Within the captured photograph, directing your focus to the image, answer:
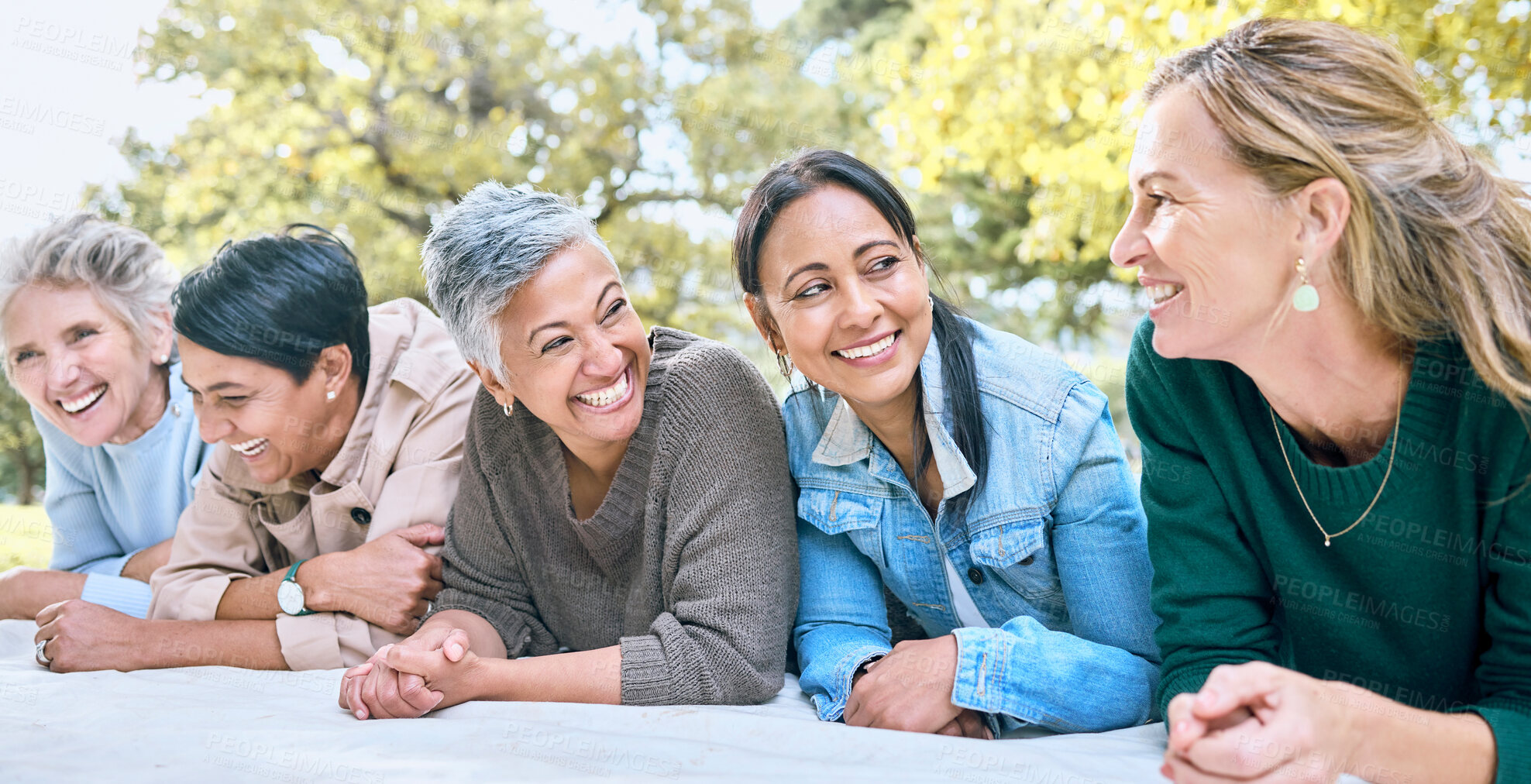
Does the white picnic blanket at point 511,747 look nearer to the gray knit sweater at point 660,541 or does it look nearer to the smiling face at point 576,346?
the gray knit sweater at point 660,541

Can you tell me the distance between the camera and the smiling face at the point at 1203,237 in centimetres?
163

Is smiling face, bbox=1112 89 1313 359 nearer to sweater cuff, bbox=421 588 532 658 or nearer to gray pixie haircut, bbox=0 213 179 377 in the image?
sweater cuff, bbox=421 588 532 658

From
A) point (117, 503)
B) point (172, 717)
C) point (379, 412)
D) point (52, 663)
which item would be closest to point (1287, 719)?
point (172, 717)

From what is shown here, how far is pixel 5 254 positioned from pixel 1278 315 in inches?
138

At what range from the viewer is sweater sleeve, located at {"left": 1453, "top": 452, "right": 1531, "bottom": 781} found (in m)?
1.47

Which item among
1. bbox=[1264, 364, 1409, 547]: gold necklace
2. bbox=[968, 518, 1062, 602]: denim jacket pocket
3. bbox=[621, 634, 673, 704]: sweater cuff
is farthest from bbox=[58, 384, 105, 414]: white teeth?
bbox=[1264, 364, 1409, 547]: gold necklace

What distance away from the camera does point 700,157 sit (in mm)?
7680

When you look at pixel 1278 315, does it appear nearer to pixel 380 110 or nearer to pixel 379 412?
pixel 379 412

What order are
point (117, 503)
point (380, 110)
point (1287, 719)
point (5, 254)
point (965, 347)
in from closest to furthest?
point (1287, 719) → point (965, 347) → point (5, 254) → point (117, 503) → point (380, 110)

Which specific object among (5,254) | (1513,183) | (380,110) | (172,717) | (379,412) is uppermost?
(380,110)

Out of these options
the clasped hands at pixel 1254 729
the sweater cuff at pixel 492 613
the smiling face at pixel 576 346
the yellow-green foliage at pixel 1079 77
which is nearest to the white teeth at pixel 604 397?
the smiling face at pixel 576 346

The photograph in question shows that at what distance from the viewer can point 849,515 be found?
91.2 inches

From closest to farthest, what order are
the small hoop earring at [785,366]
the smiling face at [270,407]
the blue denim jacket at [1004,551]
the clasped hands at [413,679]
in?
the blue denim jacket at [1004,551] → the clasped hands at [413,679] → the small hoop earring at [785,366] → the smiling face at [270,407]

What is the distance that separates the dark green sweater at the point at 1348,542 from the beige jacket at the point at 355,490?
1.82 metres
